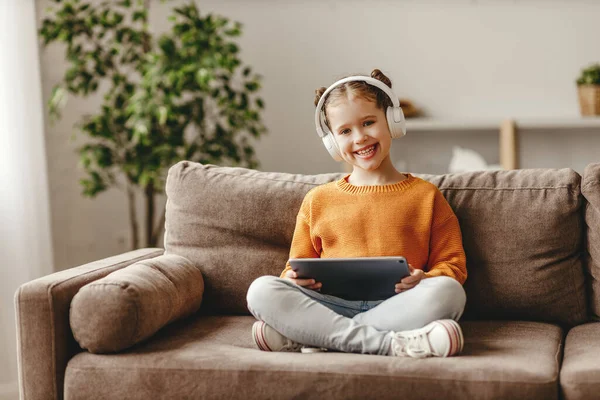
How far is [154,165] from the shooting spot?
316cm

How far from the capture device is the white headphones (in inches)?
71.2

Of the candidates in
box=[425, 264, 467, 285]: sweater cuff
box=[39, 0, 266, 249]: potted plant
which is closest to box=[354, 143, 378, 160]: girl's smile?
box=[425, 264, 467, 285]: sweater cuff

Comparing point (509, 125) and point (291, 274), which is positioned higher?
point (509, 125)

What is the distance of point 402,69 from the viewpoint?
371cm

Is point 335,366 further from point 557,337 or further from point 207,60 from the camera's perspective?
point 207,60

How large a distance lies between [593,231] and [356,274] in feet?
2.08

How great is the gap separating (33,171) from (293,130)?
4.40ft

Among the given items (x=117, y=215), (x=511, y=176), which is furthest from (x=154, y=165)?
(x=511, y=176)

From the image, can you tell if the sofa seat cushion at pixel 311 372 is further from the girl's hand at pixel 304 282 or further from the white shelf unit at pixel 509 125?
the white shelf unit at pixel 509 125

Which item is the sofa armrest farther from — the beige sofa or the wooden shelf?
the wooden shelf

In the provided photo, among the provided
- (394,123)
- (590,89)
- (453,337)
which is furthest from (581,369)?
(590,89)

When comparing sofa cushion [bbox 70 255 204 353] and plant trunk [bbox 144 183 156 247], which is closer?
sofa cushion [bbox 70 255 204 353]

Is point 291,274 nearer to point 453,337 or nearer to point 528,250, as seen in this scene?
point 453,337

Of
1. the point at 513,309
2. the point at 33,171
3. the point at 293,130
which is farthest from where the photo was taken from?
the point at 293,130
